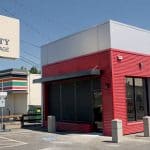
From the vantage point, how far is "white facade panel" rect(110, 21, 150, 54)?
2064cm

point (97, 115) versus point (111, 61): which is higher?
point (111, 61)

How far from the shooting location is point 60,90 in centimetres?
2517

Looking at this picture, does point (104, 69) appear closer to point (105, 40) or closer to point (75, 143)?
point (105, 40)

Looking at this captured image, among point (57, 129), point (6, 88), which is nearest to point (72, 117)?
point (57, 129)

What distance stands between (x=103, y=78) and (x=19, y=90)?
2211 centimetres

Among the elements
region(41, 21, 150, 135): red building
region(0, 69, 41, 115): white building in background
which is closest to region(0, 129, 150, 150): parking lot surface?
region(41, 21, 150, 135): red building

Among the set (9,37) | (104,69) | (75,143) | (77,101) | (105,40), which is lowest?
(75,143)

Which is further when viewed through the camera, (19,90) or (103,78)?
(19,90)

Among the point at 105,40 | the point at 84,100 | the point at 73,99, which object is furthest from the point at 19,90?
the point at 105,40

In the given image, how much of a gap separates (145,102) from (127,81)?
230 cm

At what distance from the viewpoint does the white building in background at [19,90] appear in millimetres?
41031

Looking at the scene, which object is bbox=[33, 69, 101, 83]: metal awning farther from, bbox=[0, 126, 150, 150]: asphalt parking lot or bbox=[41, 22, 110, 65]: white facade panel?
bbox=[0, 126, 150, 150]: asphalt parking lot

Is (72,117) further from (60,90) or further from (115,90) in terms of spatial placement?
(115,90)

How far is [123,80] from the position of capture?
20719 mm
